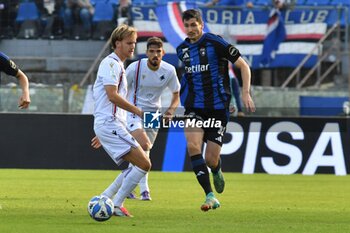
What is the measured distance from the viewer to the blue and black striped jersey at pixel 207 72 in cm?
1138

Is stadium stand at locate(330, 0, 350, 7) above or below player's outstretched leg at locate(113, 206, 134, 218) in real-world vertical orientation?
below

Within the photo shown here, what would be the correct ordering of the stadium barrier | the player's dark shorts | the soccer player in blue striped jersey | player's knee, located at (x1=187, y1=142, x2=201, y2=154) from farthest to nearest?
the stadium barrier < the player's dark shorts < the soccer player in blue striped jersey < player's knee, located at (x1=187, y1=142, x2=201, y2=154)

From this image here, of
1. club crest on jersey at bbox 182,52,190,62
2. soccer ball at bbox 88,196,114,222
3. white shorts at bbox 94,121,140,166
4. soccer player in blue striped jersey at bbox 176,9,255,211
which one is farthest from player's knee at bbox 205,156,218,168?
soccer ball at bbox 88,196,114,222

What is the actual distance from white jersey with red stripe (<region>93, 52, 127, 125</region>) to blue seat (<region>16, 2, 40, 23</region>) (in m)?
14.2

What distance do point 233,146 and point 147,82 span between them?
670 centimetres

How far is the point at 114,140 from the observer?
9.86 meters

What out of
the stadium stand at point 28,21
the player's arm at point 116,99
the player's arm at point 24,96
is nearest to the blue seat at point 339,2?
the stadium stand at point 28,21

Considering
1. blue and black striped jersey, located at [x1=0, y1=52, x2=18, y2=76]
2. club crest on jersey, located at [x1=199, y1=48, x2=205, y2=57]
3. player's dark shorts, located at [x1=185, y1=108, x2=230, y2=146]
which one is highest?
blue and black striped jersey, located at [x1=0, y1=52, x2=18, y2=76]

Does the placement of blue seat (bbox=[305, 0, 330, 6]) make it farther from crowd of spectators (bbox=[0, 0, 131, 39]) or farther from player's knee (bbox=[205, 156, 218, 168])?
player's knee (bbox=[205, 156, 218, 168])

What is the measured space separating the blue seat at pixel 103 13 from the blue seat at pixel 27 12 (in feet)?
4.87

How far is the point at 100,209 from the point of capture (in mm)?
9344

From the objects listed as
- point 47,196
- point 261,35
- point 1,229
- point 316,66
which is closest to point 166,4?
point 261,35

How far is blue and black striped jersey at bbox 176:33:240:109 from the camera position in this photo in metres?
11.4

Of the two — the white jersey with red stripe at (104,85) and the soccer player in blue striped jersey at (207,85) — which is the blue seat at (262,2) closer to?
the soccer player in blue striped jersey at (207,85)
